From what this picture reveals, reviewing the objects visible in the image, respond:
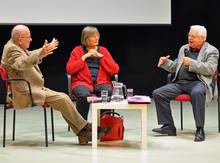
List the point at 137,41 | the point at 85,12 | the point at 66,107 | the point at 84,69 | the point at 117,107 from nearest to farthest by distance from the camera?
the point at 117,107, the point at 66,107, the point at 84,69, the point at 85,12, the point at 137,41

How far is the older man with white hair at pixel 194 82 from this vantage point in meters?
4.90

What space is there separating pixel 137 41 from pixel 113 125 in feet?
11.0

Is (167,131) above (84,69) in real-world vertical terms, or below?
below

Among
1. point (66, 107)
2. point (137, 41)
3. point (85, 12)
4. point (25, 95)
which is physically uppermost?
point (85, 12)

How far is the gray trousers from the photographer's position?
4867 mm

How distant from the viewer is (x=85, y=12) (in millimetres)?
7289

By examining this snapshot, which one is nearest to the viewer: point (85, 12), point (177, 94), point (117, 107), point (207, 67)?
point (117, 107)

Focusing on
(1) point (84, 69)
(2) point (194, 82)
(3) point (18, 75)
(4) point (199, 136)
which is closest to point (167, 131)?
(4) point (199, 136)

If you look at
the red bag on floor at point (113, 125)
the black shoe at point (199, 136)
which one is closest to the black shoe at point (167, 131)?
the black shoe at point (199, 136)

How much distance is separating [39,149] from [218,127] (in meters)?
2.14

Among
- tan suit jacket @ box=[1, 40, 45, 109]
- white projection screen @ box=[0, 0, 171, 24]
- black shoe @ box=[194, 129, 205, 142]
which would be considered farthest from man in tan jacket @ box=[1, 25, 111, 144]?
white projection screen @ box=[0, 0, 171, 24]

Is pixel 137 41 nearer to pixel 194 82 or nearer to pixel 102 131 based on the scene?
pixel 194 82

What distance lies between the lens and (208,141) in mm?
4754

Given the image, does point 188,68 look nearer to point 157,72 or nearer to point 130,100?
point 130,100
